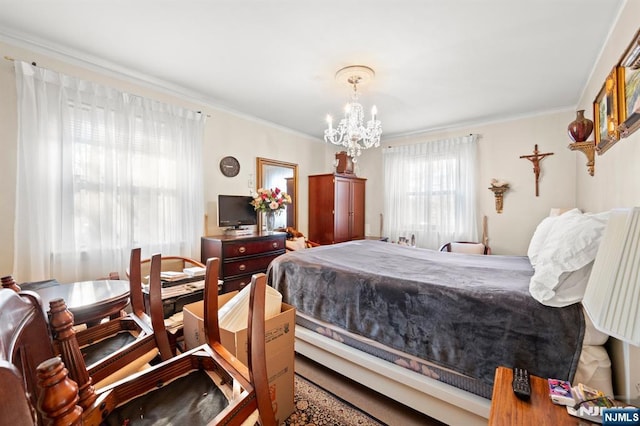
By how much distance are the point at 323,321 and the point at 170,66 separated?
2732 millimetres

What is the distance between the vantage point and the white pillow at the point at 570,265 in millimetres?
1164

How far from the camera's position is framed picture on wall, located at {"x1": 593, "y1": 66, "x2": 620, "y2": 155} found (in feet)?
5.75

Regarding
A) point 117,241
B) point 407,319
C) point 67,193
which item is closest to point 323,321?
point 407,319

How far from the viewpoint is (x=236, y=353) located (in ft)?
4.68

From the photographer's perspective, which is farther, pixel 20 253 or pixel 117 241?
pixel 117 241

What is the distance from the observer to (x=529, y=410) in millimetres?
886

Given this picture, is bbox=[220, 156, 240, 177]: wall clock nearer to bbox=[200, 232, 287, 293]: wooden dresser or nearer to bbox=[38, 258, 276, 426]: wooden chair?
bbox=[200, 232, 287, 293]: wooden dresser

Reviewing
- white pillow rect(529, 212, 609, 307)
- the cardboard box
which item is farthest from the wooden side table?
the cardboard box

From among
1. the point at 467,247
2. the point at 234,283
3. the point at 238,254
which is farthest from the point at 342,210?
the point at 234,283

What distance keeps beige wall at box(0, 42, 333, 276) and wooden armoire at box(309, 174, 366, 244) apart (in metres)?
0.21

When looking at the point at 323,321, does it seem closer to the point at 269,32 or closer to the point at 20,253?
the point at 269,32

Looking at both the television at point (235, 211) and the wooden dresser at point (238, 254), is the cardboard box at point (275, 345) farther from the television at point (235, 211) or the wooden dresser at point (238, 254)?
the television at point (235, 211)

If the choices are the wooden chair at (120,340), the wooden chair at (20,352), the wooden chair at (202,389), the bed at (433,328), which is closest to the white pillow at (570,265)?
the bed at (433,328)

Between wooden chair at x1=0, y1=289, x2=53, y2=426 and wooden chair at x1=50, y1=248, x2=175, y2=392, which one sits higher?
wooden chair at x1=0, y1=289, x2=53, y2=426
